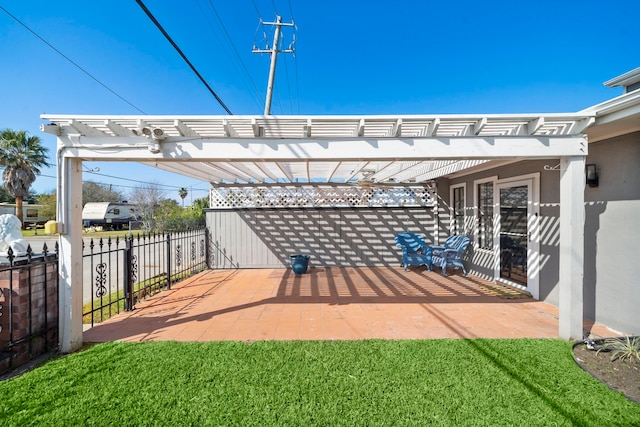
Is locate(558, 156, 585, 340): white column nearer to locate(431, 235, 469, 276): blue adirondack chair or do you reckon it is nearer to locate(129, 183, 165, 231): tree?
locate(431, 235, 469, 276): blue adirondack chair

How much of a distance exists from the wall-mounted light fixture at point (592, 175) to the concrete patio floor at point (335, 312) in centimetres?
191

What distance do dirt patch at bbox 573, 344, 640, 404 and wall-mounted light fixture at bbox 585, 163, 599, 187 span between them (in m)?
2.13

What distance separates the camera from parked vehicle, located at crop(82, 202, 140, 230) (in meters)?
26.5

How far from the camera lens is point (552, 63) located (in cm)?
665

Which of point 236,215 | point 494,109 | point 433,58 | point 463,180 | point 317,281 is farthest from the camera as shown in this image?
point 433,58

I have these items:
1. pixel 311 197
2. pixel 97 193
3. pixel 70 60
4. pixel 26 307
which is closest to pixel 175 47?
pixel 70 60

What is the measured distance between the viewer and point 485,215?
6137 millimetres

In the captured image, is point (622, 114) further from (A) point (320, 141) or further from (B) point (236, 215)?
(B) point (236, 215)

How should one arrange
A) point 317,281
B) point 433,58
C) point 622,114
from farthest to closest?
point 433,58 < point 317,281 < point 622,114

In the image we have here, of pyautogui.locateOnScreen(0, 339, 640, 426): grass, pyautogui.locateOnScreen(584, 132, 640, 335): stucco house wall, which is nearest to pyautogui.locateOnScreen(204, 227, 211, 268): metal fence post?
pyautogui.locateOnScreen(0, 339, 640, 426): grass

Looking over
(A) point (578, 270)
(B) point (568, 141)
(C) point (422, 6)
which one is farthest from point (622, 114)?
(C) point (422, 6)

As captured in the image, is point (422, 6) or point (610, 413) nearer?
point (610, 413)

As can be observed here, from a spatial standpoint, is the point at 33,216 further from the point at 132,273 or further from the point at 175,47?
the point at 175,47

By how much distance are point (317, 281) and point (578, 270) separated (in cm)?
440
